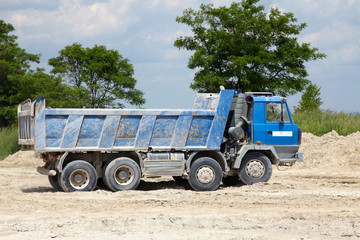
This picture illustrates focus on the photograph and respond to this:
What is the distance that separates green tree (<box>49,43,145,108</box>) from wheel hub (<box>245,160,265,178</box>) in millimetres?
19832

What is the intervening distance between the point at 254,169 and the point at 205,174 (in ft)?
4.92

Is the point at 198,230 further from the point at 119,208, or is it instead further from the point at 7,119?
the point at 7,119

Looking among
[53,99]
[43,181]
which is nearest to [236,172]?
[43,181]

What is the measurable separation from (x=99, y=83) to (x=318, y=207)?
80.1ft

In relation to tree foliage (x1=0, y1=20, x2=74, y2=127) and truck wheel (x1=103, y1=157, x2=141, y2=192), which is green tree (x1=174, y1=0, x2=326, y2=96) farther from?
truck wheel (x1=103, y1=157, x2=141, y2=192)

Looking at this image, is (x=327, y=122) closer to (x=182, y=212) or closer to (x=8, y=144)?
(x=8, y=144)

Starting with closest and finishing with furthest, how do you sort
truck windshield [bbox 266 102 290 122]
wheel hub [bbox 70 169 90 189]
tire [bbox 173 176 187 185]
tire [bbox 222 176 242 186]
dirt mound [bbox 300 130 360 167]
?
wheel hub [bbox 70 169 90 189] < truck windshield [bbox 266 102 290 122] < tire [bbox 173 176 187 185] < tire [bbox 222 176 242 186] < dirt mound [bbox 300 130 360 167]

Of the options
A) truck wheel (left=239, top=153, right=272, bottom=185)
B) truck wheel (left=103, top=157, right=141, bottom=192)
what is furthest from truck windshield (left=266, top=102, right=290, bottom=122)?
truck wheel (left=103, top=157, right=141, bottom=192)

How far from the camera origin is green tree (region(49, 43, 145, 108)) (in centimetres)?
3388

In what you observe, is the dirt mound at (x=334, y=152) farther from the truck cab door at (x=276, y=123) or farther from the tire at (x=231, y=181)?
the truck cab door at (x=276, y=123)

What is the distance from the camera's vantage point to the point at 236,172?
15367 millimetres

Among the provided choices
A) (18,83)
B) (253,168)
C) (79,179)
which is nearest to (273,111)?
(253,168)

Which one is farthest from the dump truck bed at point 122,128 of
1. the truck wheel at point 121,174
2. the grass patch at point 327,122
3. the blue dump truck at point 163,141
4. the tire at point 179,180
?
the grass patch at point 327,122

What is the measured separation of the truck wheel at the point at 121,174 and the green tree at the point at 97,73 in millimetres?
19629
